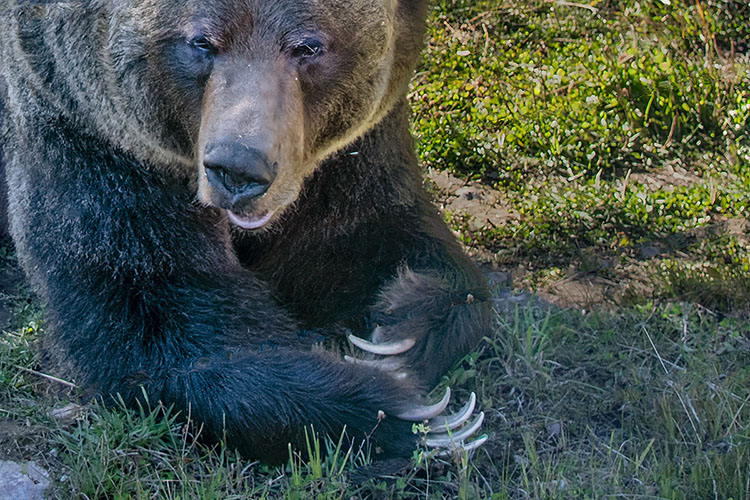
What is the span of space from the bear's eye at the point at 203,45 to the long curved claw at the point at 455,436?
1497 millimetres

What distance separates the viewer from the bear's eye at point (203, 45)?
10.5ft

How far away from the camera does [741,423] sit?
A: 11.3 ft

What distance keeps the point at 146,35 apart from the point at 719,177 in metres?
3.37

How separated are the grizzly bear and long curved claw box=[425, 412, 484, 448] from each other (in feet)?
0.03

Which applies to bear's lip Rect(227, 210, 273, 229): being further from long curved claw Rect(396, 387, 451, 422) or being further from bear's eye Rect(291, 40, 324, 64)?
long curved claw Rect(396, 387, 451, 422)

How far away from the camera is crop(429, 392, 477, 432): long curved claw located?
359cm

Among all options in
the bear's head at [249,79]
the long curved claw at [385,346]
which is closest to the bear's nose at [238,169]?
the bear's head at [249,79]

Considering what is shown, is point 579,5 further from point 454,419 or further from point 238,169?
point 238,169

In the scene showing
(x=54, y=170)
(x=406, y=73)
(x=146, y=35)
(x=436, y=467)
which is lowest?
(x=436, y=467)

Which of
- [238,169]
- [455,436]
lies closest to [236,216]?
[238,169]

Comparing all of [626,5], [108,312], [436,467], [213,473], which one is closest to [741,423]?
[436,467]

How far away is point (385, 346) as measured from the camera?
13.1 ft

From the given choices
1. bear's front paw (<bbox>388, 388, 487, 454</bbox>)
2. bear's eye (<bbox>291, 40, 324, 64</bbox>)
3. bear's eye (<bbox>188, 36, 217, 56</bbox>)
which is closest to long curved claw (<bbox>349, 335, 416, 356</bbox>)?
bear's front paw (<bbox>388, 388, 487, 454</bbox>)

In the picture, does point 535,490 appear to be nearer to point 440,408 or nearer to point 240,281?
point 440,408
